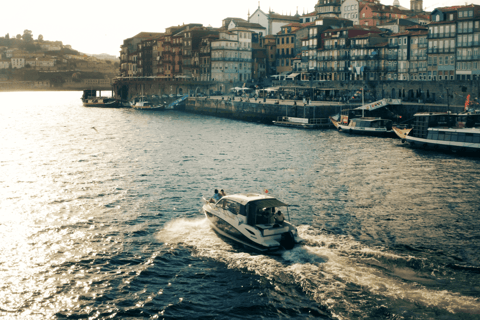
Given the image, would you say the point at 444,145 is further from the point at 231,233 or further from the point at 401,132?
the point at 231,233

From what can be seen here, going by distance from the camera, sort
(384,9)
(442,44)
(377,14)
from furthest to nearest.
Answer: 1. (384,9)
2. (377,14)
3. (442,44)

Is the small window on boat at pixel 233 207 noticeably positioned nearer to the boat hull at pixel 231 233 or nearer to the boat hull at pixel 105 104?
the boat hull at pixel 231 233

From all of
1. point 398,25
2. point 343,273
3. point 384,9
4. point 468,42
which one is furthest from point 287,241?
point 384,9

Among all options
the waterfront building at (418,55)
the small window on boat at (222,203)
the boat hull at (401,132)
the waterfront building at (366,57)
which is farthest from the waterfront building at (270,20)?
the small window on boat at (222,203)

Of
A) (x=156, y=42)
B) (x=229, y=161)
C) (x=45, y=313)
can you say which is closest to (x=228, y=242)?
(x=45, y=313)

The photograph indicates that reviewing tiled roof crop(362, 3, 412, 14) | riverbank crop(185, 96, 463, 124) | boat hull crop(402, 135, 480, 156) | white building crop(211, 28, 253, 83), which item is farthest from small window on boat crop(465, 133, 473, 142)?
tiled roof crop(362, 3, 412, 14)

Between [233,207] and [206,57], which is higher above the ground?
[206,57]

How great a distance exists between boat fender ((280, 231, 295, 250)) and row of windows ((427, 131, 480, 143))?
39.1 metres

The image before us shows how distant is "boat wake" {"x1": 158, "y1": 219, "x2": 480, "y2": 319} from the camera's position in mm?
18688

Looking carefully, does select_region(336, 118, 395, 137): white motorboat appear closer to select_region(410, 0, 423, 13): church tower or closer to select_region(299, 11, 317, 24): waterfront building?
select_region(299, 11, 317, 24): waterfront building

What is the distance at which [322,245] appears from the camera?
82.8 ft

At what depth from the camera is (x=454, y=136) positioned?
57.5 meters

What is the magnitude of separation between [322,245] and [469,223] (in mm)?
9632

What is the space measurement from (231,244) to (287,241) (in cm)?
309
